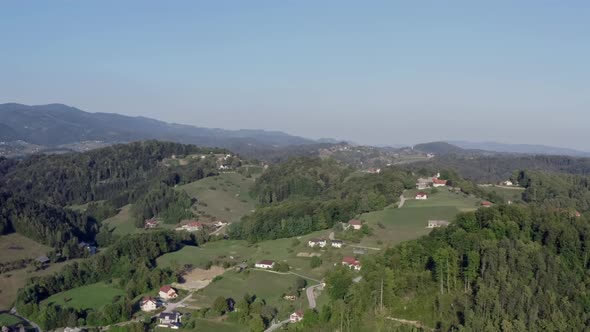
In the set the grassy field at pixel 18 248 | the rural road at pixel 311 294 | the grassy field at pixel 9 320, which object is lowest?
the grassy field at pixel 9 320

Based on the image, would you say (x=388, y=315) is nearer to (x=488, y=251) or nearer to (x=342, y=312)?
(x=342, y=312)

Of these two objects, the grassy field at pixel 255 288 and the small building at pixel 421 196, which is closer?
the grassy field at pixel 255 288

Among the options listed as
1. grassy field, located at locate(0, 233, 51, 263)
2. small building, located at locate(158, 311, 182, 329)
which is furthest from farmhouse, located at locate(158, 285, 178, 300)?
grassy field, located at locate(0, 233, 51, 263)

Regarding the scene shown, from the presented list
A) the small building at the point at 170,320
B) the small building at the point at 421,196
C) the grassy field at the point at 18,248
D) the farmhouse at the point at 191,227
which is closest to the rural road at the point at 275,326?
the small building at the point at 170,320

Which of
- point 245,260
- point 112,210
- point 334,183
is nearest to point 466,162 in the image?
point 334,183

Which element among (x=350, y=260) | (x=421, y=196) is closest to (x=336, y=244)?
(x=350, y=260)

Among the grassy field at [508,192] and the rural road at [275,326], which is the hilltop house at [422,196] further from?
the rural road at [275,326]
